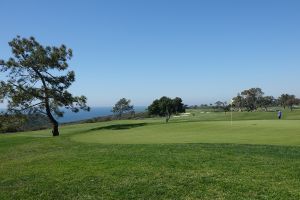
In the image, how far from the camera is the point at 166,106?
250 feet

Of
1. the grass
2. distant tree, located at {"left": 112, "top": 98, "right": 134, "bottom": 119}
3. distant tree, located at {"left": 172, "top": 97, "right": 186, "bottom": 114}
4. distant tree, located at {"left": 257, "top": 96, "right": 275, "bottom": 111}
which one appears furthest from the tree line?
the grass

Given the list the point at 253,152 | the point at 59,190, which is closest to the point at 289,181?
the point at 253,152

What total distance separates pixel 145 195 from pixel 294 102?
132 m

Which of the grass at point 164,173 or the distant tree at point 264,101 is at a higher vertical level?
the distant tree at point 264,101

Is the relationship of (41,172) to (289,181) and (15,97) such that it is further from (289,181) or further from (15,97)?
(15,97)

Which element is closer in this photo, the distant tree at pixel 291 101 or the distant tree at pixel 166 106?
the distant tree at pixel 166 106

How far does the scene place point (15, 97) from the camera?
40406 mm

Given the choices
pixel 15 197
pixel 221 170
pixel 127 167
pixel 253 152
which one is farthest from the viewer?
pixel 253 152

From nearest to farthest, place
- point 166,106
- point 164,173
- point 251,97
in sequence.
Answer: point 164,173
point 166,106
point 251,97

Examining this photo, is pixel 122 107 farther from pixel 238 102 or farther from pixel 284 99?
pixel 284 99

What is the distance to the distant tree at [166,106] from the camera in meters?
76.2

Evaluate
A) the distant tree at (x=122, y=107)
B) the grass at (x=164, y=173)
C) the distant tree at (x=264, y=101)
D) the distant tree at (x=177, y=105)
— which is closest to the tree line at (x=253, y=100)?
the distant tree at (x=264, y=101)

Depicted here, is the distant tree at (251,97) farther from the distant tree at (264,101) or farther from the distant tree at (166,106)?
the distant tree at (166,106)

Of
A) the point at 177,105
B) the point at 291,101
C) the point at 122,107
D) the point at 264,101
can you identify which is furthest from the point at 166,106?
the point at 264,101
